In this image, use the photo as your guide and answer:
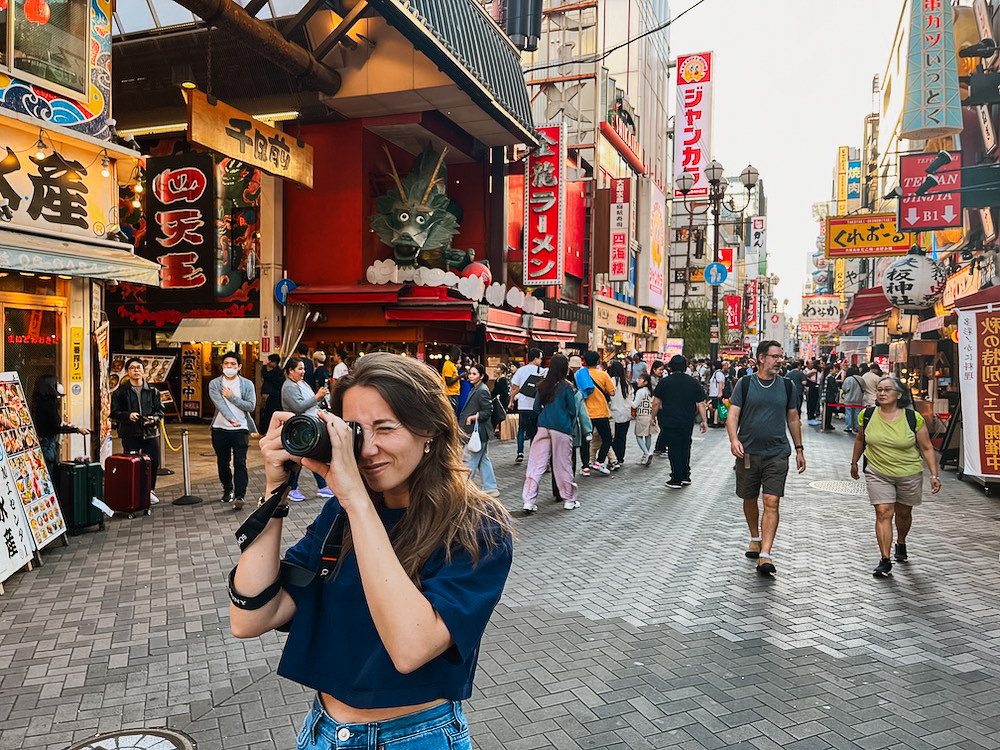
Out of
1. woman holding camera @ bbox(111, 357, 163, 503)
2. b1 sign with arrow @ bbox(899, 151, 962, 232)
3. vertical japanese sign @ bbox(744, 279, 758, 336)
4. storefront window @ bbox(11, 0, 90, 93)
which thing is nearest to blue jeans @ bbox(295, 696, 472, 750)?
woman holding camera @ bbox(111, 357, 163, 503)

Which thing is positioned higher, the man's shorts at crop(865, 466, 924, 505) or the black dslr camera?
the black dslr camera

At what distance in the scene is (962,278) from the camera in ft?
54.0

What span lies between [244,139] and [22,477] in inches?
303

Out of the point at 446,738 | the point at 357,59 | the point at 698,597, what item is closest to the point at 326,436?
the point at 446,738

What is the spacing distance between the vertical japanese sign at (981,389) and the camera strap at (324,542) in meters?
8.15

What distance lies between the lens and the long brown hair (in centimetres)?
153

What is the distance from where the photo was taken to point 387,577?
140 cm

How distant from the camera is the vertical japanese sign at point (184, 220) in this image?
698 inches

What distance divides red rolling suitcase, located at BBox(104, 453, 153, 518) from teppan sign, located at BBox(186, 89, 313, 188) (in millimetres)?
5488

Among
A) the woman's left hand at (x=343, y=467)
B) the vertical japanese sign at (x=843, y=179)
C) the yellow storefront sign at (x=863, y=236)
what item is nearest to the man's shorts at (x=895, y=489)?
the woman's left hand at (x=343, y=467)

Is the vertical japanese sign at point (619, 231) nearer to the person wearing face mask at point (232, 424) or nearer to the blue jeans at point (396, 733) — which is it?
the person wearing face mask at point (232, 424)

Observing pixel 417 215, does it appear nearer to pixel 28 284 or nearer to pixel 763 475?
pixel 28 284

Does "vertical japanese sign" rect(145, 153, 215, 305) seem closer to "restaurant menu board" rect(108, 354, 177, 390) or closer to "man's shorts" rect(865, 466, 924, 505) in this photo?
"restaurant menu board" rect(108, 354, 177, 390)

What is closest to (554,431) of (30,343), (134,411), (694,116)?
(134,411)
